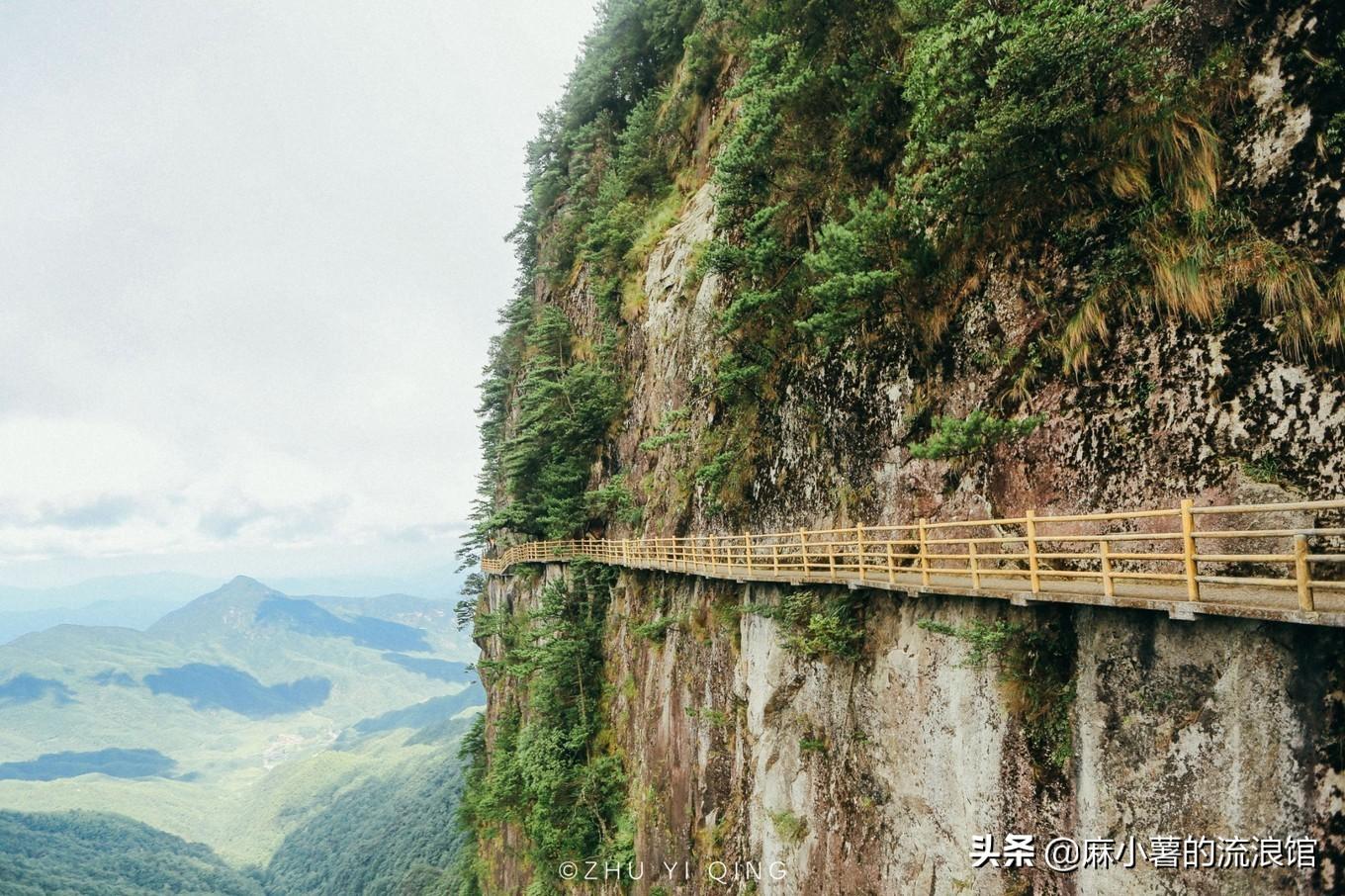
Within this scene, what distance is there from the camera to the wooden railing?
219 inches

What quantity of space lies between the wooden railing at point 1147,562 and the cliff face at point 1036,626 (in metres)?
0.38

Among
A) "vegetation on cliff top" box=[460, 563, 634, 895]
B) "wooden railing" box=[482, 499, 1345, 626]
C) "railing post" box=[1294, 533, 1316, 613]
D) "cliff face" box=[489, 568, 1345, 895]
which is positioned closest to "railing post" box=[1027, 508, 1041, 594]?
"wooden railing" box=[482, 499, 1345, 626]

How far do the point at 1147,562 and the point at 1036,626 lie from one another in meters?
2.25

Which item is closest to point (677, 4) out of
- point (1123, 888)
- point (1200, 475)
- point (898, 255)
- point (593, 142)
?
point (593, 142)

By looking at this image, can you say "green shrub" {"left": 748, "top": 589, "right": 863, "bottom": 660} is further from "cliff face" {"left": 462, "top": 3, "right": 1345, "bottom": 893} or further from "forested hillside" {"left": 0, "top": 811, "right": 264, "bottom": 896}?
"forested hillside" {"left": 0, "top": 811, "right": 264, "bottom": 896}

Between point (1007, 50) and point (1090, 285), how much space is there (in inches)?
141

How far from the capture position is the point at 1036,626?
806 cm

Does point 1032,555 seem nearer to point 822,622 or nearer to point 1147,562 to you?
point 1147,562

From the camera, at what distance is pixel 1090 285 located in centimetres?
929

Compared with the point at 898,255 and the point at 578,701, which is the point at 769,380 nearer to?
the point at 898,255

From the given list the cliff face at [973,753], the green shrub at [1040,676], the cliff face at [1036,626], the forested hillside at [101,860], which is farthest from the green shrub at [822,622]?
the forested hillside at [101,860]

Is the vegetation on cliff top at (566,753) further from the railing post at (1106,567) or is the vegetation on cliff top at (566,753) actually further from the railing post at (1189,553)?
the railing post at (1189,553)

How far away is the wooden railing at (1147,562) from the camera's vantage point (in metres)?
5.56

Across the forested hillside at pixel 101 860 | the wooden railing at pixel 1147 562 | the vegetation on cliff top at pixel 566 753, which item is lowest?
the forested hillside at pixel 101 860
